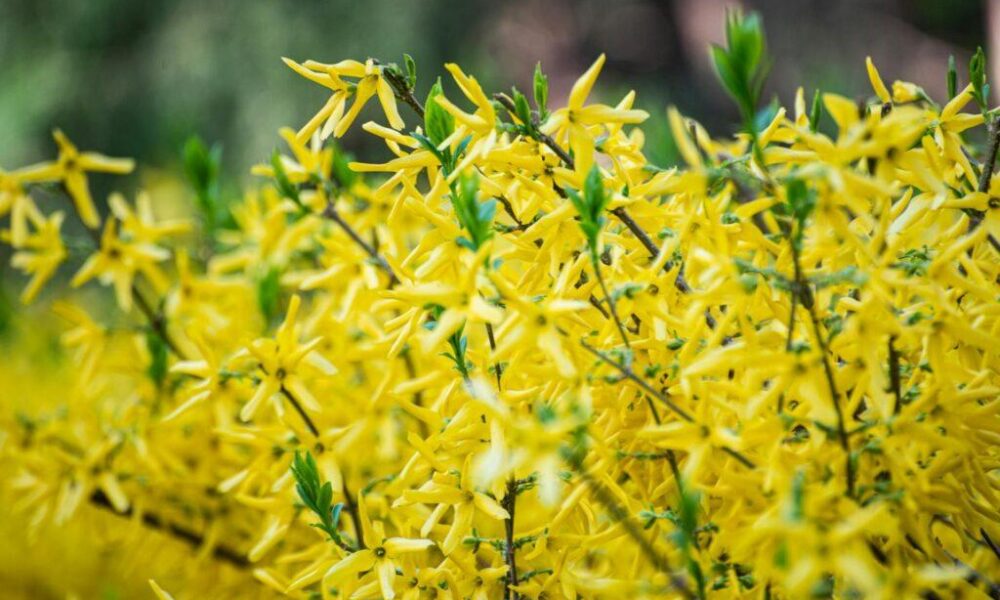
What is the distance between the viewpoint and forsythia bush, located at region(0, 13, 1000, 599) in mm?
553

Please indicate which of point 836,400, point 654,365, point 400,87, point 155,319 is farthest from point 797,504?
point 155,319

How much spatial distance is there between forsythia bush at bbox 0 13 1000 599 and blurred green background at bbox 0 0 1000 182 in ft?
9.20

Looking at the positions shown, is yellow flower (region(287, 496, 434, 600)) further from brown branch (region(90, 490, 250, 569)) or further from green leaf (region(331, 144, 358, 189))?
green leaf (region(331, 144, 358, 189))

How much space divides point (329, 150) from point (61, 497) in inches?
20.9

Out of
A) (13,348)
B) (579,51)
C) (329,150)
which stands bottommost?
(579,51)

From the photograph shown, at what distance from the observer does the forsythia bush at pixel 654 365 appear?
553mm

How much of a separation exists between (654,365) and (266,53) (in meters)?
3.72

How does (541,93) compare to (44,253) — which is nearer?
(541,93)

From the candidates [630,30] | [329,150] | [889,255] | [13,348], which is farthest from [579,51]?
[889,255]

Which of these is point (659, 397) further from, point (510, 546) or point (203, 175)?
point (203, 175)

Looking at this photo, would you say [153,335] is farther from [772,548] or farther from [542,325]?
[772,548]

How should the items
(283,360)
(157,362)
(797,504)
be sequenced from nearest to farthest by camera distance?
(797,504)
(283,360)
(157,362)

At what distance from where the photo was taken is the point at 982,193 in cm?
68

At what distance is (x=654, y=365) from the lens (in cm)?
67
